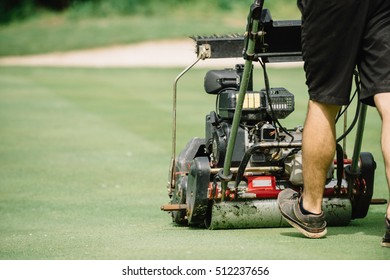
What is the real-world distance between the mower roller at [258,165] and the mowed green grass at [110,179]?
0.14 meters

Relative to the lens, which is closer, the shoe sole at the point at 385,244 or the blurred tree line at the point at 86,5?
the shoe sole at the point at 385,244

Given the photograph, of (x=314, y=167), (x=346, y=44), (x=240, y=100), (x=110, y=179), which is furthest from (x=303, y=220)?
(x=110, y=179)

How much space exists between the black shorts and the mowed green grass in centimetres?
88

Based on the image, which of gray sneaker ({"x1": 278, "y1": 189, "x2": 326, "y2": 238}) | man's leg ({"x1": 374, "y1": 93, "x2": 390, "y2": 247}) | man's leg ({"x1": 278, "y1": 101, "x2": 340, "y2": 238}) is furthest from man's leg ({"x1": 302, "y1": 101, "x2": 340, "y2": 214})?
man's leg ({"x1": 374, "y1": 93, "x2": 390, "y2": 247})

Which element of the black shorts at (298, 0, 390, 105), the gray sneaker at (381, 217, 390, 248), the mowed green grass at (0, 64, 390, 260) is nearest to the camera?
the black shorts at (298, 0, 390, 105)

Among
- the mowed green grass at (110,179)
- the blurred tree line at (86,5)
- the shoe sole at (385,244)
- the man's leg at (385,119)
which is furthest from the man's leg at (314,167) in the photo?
the blurred tree line at (86,5)

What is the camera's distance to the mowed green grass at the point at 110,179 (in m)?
5.59

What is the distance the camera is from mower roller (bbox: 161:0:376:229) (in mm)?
6113

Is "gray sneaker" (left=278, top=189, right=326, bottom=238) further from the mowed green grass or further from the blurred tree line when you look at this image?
the blurred tree line

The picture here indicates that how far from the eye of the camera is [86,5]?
47125mm

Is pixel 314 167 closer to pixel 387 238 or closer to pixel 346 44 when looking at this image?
pixel 387 238

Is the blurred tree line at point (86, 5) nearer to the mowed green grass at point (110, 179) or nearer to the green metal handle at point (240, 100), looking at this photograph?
the mowed green grass at point (110, 179)

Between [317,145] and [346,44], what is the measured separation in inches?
22.6
